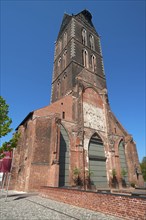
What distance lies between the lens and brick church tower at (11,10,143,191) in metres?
15.4

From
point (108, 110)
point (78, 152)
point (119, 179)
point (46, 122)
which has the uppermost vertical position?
point (108, 110)

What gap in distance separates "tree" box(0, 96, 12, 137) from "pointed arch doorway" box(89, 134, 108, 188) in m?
10.8

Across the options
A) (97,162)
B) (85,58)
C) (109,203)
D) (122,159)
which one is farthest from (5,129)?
(85,58)

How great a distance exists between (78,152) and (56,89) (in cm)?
1435

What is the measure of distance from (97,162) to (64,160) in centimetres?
504

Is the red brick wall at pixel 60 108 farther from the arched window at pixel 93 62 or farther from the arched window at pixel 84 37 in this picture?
the arched window at pixel 84 37

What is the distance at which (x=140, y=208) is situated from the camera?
5.56 m

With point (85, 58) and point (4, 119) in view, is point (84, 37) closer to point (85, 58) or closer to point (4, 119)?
point (85, 58)

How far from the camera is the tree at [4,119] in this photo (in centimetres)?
1265

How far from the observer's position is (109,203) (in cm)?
666

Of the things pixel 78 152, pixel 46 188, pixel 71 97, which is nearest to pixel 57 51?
pixel 71 97

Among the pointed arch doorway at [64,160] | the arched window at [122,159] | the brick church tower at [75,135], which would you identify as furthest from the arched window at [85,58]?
the arched window at [122,159]

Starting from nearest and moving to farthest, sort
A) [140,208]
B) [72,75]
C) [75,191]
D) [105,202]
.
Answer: [140,208]
[105,202]
[75,191]
[72,75]

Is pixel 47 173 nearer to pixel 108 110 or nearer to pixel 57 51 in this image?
pixel 108 110
